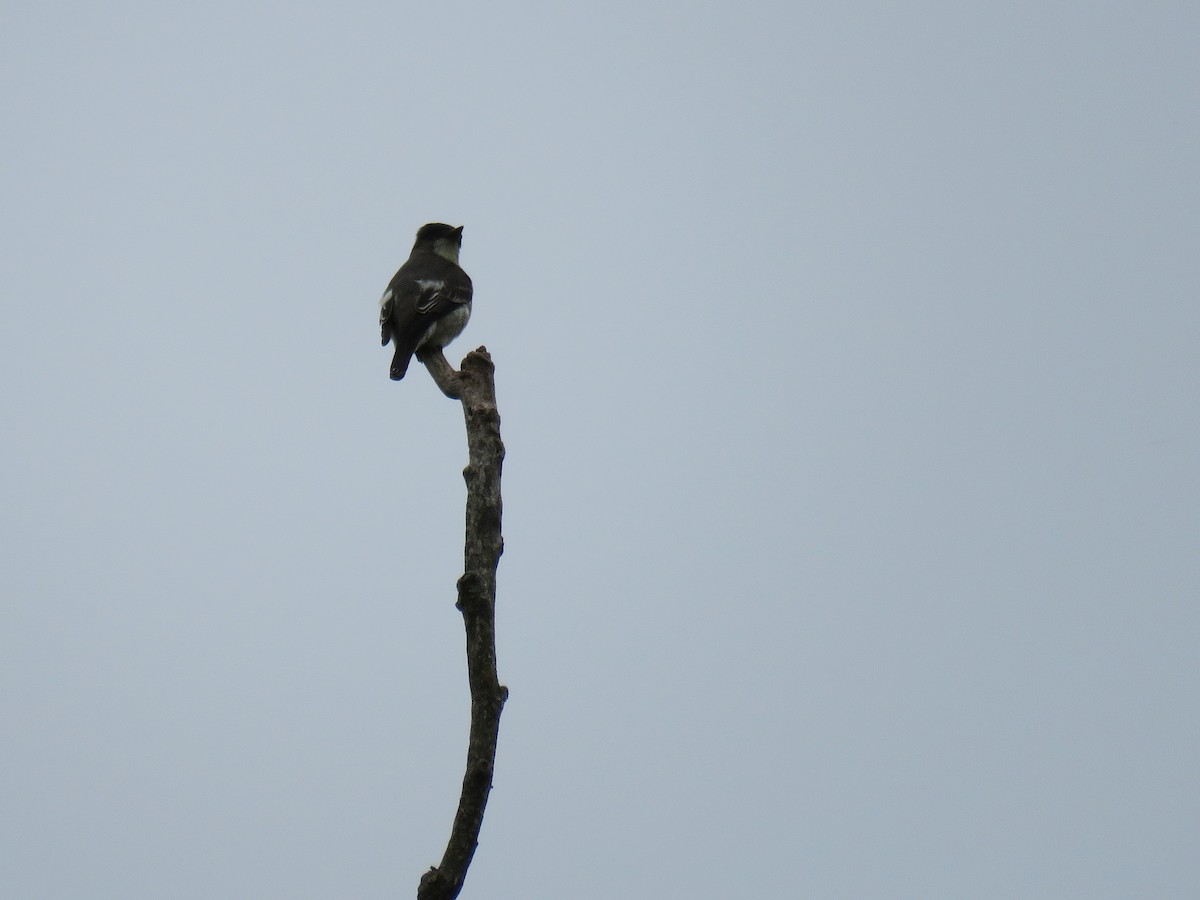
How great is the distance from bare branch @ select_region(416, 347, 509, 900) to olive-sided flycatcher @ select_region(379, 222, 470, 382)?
128 inches

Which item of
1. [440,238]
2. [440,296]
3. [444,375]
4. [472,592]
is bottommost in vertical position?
[472,592]

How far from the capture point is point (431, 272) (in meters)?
9.20

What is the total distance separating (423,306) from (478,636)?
4470mm

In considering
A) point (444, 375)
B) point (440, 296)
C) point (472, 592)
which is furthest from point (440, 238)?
point (472, 592)

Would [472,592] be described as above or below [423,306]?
below

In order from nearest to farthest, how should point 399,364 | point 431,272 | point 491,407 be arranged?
point 491,407, point 399,364, point 431,272

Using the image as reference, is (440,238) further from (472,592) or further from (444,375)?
(472,592)

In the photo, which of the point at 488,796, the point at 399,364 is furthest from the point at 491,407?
the point at 399,364

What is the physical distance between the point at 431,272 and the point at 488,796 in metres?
5.67

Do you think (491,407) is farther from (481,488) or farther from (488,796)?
(488,796)

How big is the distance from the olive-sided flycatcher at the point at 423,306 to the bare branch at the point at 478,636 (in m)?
3.25

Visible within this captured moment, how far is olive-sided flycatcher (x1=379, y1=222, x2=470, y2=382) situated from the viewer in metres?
8.19

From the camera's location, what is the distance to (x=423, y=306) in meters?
8.48

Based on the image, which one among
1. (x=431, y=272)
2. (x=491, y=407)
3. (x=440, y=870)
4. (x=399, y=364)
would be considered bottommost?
(x=440, y=870)
